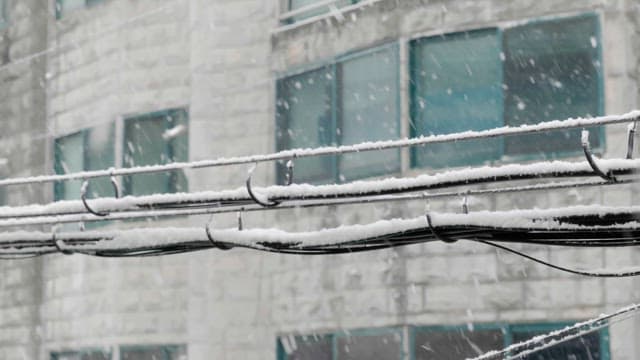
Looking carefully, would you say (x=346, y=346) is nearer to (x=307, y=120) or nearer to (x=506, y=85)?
(x=307, y=120)

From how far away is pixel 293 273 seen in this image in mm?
17641

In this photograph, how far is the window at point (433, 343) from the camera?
15461 mm

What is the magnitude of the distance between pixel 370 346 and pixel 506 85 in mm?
3492

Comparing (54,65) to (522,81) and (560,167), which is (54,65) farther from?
(560,167)

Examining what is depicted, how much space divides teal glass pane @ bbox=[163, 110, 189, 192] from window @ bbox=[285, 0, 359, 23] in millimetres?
2391

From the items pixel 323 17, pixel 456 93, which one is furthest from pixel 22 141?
pixel 456 93

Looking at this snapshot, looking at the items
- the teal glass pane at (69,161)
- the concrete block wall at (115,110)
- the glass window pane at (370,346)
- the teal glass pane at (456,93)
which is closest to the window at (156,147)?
the concrete block wall at (115,110)

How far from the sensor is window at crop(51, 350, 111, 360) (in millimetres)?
20625

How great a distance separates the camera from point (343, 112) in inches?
696

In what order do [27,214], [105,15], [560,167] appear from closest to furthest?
[560,167]
[27,214]
[105,15]

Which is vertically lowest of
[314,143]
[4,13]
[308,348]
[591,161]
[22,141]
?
[308,348]

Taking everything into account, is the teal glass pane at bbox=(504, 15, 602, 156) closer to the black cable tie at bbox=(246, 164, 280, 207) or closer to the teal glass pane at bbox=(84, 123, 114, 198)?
the black cable tie at bbox=(246, 164, 280, 207)

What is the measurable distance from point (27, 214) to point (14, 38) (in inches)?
414

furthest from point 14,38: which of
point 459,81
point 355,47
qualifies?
point 459,81
